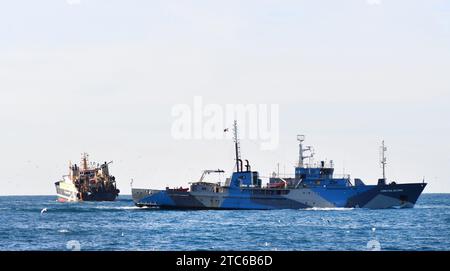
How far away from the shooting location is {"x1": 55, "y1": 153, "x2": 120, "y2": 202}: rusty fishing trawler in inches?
6914

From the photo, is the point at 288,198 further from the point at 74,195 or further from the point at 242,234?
the point at 74,195

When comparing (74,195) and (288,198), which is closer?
(288,198)

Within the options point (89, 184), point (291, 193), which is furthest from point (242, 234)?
point (89, 184)

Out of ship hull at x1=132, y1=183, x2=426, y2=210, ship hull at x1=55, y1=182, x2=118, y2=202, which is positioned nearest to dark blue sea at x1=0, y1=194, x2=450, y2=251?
ship hull at x1=132, y1=183, x2=426, y2=210

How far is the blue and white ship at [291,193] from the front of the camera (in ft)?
322

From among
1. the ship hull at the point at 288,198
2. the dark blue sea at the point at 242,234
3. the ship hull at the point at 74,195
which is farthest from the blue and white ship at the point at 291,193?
the ship hull at the point at 74,195

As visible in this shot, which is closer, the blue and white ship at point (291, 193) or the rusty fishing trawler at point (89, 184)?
the blue and white ship at point (291, 193)

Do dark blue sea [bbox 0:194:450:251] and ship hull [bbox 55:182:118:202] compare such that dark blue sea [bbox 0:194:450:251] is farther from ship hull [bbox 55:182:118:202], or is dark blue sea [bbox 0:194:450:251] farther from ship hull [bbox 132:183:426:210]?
ship hull [bbox 55:182:118:202]

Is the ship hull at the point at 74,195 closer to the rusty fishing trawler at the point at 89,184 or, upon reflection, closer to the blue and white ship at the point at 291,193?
the rusty fishing trawler at the point at 89,184

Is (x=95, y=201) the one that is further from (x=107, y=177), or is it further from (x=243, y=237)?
(x=243, y=237)

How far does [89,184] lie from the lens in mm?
176625

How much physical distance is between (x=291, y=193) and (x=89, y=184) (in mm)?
87695

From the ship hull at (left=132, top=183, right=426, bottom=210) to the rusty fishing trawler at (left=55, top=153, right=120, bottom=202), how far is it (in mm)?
77761
